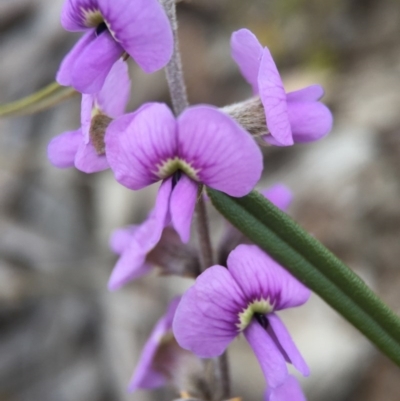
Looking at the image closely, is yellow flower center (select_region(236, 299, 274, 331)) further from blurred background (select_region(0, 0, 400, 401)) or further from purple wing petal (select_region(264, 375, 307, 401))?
blurred background (select_region(0, 0, 400, 401))

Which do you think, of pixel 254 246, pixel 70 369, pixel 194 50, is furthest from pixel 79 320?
pixel 254 246

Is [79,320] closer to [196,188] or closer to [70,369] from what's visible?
[70,369]

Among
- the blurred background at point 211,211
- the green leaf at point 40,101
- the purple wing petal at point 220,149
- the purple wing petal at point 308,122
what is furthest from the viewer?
the blurred background at point 211,211

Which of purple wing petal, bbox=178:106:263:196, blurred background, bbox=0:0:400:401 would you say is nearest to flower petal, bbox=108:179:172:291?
purple wing petal, bbox=178:106:263:196

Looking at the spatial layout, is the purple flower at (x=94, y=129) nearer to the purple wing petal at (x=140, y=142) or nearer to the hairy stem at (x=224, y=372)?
the purple wing petal at (x=140, y=142)

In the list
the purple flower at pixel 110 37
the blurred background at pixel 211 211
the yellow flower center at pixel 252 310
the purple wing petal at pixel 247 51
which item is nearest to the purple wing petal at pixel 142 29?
the purple flower at pixel 110 37

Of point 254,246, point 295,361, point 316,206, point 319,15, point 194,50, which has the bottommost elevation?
point 295,361

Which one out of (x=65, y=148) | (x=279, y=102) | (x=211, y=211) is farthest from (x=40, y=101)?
(x=211, y=211)
